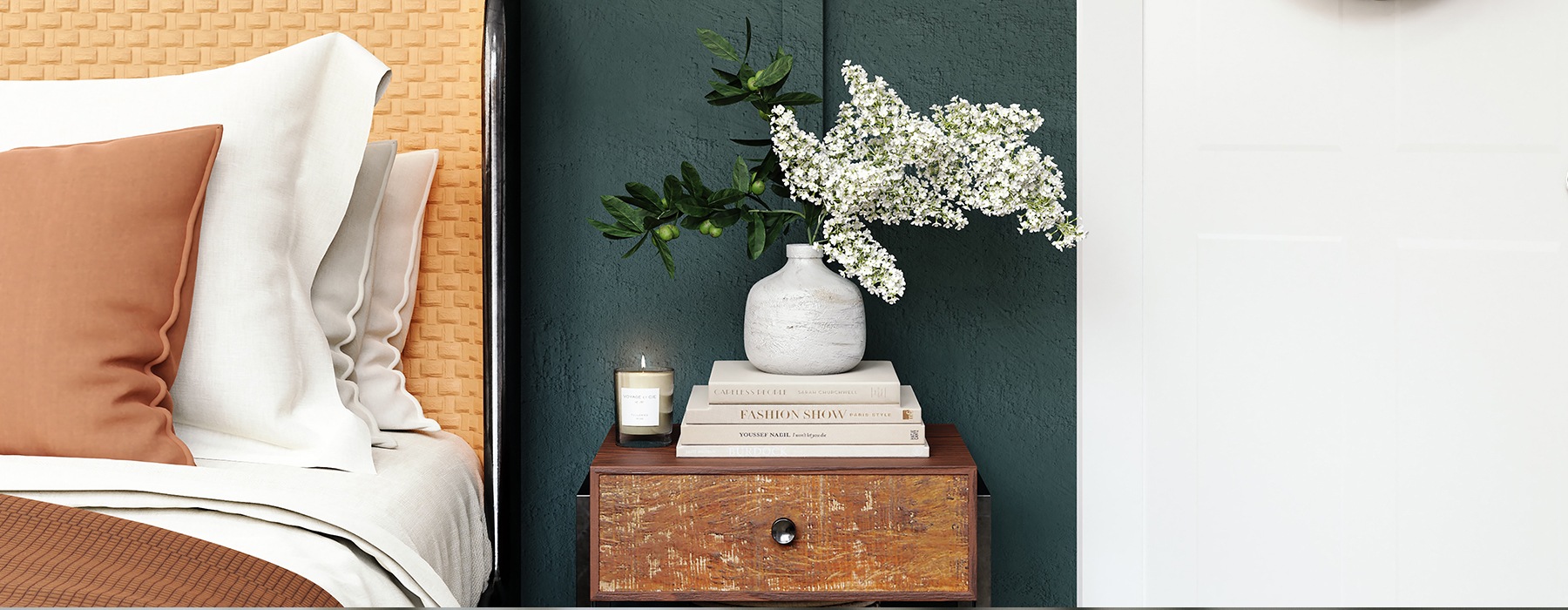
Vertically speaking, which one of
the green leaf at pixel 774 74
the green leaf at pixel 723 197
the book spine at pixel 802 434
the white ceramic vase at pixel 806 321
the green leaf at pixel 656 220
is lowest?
the book spine at pixel 802 434

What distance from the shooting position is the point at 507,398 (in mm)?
1657

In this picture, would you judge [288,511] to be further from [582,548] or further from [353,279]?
[353,279]

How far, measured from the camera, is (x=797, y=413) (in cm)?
137

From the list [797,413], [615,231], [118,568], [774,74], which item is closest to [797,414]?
[797,413]

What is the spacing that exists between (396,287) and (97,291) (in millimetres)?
479

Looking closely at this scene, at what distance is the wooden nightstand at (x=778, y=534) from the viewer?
1.33m

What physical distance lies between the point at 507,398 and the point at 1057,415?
95 centimetres

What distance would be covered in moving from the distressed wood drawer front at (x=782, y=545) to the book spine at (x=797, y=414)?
0.25 ft

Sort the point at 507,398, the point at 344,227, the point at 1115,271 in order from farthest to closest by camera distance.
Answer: the point at 1115,271 → the point at 507,398 → the point at 344,227

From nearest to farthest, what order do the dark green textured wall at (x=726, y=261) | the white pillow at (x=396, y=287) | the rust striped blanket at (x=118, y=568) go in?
the rust striped blanket at (x=118, y=568) → the white pillow at (x=396, y=287) → the dark green textured wall at (x=726, y=261)

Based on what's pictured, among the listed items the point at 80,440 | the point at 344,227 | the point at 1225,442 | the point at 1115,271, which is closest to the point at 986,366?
the point at 1115,271

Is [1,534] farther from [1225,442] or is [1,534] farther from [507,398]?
[1225,442]

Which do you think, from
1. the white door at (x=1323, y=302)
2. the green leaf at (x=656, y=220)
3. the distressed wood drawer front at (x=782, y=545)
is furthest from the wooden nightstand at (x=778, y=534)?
the white door at (x=1323, y=302)

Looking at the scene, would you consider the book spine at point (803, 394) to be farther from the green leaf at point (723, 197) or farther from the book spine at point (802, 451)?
the green leaf at point (723, 197)
